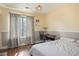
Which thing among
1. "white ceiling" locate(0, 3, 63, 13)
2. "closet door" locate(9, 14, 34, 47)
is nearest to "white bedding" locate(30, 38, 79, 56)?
"closet door" locate(9, 14, 34, 47)

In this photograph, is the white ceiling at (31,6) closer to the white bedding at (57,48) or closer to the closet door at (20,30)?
the closet door at (20,30)

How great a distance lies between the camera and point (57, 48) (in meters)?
1.51

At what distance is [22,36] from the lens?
153cm

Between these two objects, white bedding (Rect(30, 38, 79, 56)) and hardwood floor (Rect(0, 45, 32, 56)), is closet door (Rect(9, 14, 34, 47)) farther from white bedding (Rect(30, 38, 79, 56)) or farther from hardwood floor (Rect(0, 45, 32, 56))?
white bedding (Rect(30, 38, 79, 56))

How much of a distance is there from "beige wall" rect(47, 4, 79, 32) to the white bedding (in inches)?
Answer: 8.5

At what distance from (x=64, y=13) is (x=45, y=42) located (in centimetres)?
60

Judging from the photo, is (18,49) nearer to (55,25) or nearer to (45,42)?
(45,42)

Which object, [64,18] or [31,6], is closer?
[31,6]

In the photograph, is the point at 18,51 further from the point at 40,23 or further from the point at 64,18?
the point at 64,18

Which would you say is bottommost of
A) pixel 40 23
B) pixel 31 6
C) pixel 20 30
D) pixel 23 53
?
pixel 23 53

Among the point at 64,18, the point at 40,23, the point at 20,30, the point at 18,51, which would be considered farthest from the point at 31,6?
the point at 18,51

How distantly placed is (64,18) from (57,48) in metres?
0.53

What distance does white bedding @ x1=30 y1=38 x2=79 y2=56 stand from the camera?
144 cm

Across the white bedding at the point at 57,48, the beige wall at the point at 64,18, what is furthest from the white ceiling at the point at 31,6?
the white bedding at the point at 57,48
